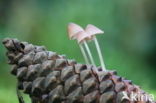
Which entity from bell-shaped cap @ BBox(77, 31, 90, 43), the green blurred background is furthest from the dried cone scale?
the green blurred background

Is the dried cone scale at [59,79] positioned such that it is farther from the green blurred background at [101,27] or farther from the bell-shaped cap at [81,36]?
the green blurred background at [101,27]

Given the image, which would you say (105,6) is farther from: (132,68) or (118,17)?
(132,68)

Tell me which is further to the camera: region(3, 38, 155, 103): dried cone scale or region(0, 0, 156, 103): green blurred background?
region(0, 0, 156, 103): green blurred background

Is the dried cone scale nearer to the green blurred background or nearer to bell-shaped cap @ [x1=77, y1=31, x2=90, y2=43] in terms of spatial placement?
bell-shaped cap @ [x1=77, y1=31, x2=90, y2=43]

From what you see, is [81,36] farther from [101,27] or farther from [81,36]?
[101,27]

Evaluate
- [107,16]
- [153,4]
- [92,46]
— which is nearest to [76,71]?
[92,46]

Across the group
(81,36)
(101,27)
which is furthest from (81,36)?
(101,27)
